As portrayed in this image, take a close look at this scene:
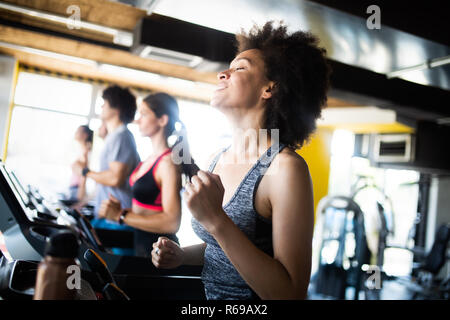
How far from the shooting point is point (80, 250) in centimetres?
106

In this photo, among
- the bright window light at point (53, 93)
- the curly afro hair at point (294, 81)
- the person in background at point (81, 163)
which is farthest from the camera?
the bright window light at point (53, 93)

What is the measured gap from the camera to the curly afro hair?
39.8 inches

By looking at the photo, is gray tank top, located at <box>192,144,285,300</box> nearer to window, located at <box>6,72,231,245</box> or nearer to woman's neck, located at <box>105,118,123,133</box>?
woman's neck, located at <box>105,118,123,133</box>

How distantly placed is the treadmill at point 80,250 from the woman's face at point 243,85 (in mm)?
484

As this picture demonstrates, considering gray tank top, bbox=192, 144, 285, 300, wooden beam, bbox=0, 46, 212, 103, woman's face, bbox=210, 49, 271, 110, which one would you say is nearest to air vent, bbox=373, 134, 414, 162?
wooden beam, bbox=0, 46, 212, 103

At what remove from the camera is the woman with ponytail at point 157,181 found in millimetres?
A: 1653

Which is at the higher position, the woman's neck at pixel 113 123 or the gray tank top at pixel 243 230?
the woman's neck at pixel 113 123

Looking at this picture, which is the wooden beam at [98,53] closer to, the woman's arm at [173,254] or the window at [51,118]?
the window at [51,118]

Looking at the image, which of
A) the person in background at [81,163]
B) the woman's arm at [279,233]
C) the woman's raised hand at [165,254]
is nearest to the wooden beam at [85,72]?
the person in background at [81,163]

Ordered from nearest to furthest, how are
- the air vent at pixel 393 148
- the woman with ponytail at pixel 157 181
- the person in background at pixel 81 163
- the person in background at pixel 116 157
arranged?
the woman with ponytail at pixel 157 181 < the person in background at pixel 116 157 < the person in background at pixel 81 163 < the air vent at pixel 393 148

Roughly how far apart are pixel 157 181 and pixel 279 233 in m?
1.06

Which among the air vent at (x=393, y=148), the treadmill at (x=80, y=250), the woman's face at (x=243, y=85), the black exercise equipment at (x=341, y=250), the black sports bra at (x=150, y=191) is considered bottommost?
the black exercise equipment at (x=341, y=250)

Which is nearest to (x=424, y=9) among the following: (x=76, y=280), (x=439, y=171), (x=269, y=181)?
(x=269, y=181)

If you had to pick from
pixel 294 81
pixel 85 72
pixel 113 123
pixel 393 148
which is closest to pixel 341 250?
pixel 393 148
